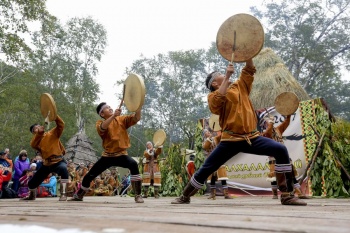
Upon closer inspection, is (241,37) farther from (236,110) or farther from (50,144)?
(50,144)

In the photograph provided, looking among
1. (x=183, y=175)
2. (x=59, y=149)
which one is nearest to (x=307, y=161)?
(x=183, y=175)

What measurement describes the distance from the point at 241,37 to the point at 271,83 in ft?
27.7

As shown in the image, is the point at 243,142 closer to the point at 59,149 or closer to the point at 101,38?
the point at 59,149

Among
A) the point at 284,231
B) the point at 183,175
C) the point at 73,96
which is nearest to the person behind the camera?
the point at 284,231

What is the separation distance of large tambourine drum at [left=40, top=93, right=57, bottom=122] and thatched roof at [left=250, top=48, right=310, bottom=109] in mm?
6972

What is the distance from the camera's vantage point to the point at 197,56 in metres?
34.9

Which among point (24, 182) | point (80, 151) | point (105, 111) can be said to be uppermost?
point (80, 151)

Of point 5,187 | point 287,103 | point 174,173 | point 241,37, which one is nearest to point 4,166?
point 5,187

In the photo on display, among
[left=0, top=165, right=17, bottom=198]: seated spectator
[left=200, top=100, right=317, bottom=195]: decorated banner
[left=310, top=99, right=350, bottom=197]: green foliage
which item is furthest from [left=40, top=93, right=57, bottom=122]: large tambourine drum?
[left=310, top=99, right=350, bottom=197]: green foliage

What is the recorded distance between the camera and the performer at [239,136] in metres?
4.25

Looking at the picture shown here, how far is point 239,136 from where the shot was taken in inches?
172

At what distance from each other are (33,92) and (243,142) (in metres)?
24.5

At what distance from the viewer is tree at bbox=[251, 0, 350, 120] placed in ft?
82.4

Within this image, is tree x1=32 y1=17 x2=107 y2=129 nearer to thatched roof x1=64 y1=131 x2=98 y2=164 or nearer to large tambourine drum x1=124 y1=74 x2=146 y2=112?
thatched roof x1=64 y1=131 x2=98 y2=164
